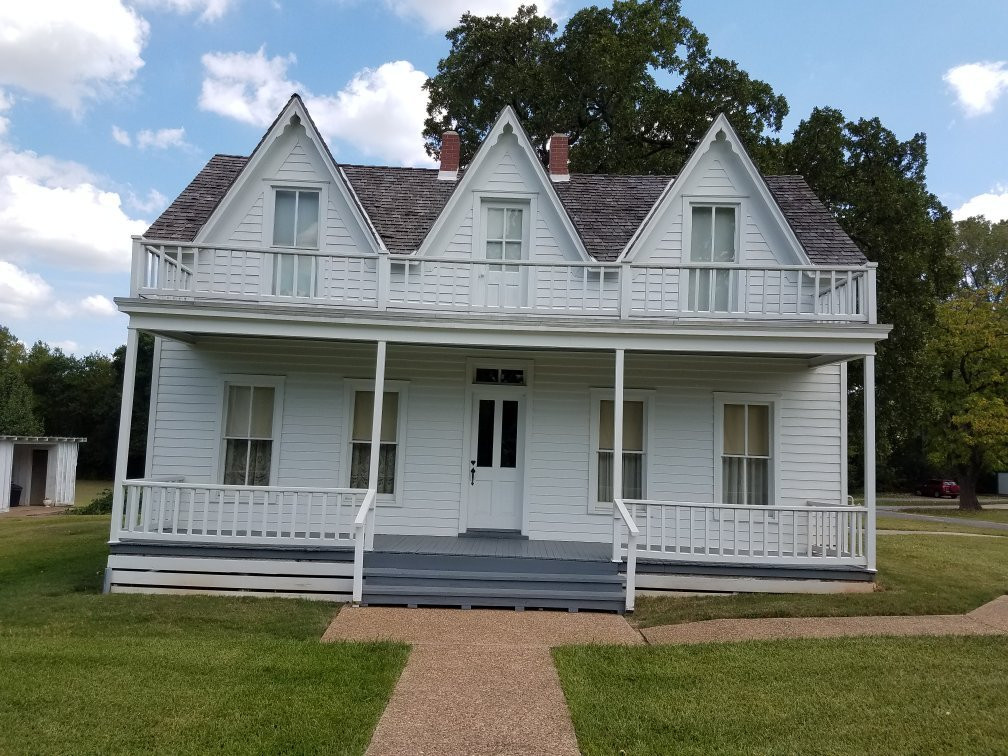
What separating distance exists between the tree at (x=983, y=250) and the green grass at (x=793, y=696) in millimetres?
53831

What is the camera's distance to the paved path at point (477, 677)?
5.05 m

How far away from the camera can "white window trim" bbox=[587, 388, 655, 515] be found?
12047 millimetres

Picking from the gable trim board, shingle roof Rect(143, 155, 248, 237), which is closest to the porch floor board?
the gable trim board

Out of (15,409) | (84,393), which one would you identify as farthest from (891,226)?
(84,393)

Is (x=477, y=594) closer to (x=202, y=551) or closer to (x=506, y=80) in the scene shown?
(x=202, y=551)

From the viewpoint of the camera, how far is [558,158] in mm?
14500

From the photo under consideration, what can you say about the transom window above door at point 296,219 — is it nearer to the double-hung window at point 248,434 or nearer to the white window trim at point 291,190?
the white window trim at point 291,190

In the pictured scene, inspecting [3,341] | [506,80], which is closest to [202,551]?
[506,80]

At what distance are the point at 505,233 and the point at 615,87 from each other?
14.4 meters

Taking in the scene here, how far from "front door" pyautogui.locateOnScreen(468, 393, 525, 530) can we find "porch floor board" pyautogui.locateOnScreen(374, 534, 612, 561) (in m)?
0.46

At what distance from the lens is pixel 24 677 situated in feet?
19.8

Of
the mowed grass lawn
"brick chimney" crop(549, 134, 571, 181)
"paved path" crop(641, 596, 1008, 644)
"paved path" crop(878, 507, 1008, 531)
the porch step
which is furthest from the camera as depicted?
"paved path" crop(878, 507, 1008, 531)

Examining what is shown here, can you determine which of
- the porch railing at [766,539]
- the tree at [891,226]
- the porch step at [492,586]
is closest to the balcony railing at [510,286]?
the porch railing at [766,539]

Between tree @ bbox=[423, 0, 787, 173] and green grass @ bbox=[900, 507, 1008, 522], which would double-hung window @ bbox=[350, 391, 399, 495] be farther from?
green grass @ bbox=[900, 507, 1008, 522]
